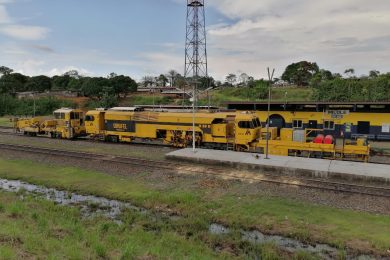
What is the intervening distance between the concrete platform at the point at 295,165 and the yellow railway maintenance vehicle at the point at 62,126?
52.9 ft

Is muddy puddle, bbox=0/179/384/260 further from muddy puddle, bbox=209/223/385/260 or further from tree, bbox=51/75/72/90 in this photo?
tree, bbox=51/75/72/90

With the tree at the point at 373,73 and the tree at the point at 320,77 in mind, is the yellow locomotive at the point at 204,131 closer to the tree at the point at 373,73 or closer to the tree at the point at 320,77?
the tree at the point at 320,77

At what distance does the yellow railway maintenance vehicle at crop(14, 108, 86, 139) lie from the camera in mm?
37344

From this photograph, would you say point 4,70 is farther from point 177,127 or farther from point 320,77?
point 177,127

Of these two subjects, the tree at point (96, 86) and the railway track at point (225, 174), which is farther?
the tree at point (96, 86)

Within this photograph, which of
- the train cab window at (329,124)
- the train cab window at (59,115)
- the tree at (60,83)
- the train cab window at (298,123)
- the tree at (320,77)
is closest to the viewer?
the train cab window at (59,115)

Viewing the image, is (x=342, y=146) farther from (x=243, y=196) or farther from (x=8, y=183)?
(x=8, y=183)

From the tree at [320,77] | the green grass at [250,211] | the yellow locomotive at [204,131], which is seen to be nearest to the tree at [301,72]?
the tree at [320,77]

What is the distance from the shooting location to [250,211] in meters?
15.0

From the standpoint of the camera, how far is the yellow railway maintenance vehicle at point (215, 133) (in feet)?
83.4

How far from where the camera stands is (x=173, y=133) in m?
31.0

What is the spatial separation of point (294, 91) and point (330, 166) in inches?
2892

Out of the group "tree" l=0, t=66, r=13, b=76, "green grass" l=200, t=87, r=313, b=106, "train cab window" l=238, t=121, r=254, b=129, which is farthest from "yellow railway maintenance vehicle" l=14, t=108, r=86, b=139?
"tree" l=0, t=66, r=13, b=76

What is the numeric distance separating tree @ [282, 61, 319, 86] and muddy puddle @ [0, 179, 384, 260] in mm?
97296
